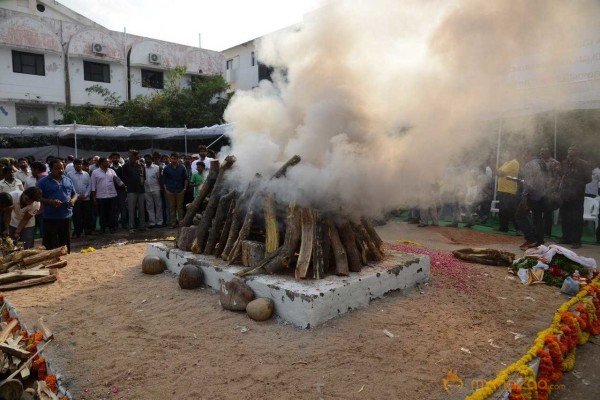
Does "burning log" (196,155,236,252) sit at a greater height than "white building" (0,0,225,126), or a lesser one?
lesser

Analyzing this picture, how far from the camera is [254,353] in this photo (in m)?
3.87

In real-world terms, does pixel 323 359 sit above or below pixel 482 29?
below

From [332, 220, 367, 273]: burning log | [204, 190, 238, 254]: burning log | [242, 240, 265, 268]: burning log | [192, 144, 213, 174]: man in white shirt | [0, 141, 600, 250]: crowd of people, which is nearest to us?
[332, 220, 367, 273]: burning log

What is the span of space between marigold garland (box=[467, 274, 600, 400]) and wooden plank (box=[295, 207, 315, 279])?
223cm

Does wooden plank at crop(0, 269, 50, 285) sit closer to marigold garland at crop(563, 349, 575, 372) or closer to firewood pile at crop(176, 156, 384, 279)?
firewood pile at crop(176, 156, 384, 279)

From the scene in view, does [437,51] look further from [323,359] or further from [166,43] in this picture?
[166,43]

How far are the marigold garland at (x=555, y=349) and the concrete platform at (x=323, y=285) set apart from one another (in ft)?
5.47

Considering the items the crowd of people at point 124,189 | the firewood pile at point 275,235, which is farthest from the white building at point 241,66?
the firewood pile at point 275,235

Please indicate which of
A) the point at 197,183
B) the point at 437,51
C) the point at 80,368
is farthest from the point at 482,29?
the point at 197,183

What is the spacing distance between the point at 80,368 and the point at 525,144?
12.0 meters

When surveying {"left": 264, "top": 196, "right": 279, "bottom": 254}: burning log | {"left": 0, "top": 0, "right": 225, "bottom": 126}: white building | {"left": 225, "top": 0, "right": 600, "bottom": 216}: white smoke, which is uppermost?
{"left": 0, "top": 0, "right": 225, "bottom": 126}: white building

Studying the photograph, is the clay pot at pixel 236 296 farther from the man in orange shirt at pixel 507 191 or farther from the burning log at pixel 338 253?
the man in orange shirt at pixel 507 191

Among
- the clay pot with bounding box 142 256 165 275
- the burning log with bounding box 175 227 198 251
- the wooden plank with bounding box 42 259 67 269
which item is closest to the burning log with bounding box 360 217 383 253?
the burning log with bounding box 175 227 198 251

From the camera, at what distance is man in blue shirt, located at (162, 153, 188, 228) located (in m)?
11.1
